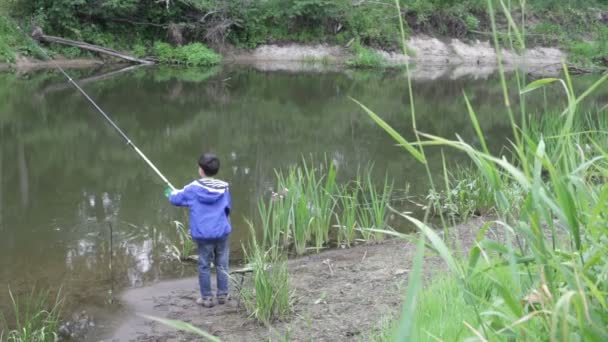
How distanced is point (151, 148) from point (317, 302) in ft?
24.5

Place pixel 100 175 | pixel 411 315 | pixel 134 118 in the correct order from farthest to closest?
pixel 134 118, pixel 100 175, pixel 411 315

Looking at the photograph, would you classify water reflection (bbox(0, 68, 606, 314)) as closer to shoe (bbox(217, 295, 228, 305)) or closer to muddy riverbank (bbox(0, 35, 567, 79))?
shoe (bbox(217, 295, 228, 305))

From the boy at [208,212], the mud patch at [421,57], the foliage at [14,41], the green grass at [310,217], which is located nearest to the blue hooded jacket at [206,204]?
the boy at [208,212]

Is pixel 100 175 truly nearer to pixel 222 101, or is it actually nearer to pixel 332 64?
pixel 222 101

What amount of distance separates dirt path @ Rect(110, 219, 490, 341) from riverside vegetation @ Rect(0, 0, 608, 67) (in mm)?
19638

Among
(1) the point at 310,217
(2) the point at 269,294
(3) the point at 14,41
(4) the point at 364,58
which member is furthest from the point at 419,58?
(2) the point at 269,294

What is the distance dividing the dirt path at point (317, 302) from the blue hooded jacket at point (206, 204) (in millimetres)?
640

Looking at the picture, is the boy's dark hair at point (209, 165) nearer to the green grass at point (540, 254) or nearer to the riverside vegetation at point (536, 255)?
the riverside vegetation at point (536, 255)

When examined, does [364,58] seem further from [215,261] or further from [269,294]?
[269,294]

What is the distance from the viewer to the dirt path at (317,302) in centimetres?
455

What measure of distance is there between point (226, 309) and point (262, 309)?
64cm

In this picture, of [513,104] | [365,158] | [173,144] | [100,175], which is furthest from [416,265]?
[513,104]

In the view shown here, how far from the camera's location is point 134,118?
14.7m

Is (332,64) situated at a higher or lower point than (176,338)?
higher
